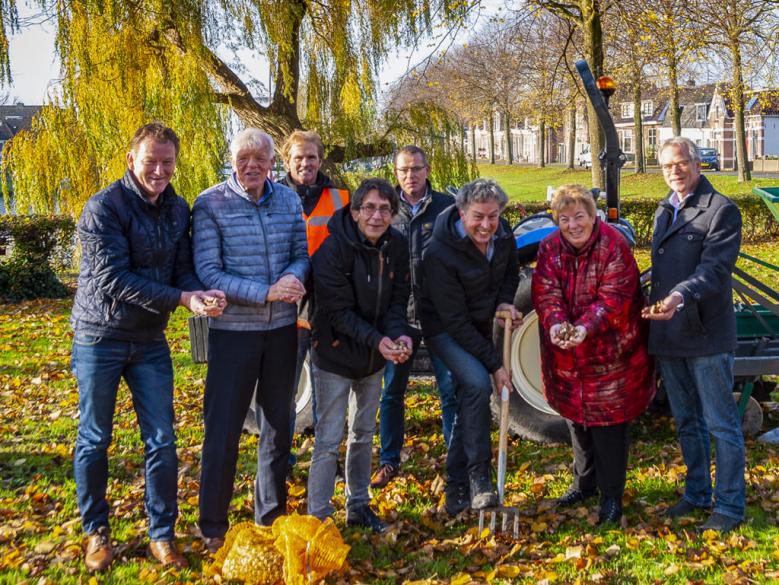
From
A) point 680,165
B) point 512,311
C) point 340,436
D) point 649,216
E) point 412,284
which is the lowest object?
point 340,436

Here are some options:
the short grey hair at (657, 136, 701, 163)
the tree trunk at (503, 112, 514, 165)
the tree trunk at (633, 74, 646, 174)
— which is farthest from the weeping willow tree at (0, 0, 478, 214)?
the tree trunk at (503, 112, 514, 165)

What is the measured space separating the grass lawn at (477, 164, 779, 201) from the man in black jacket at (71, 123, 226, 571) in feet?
68.7

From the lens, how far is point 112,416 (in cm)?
373

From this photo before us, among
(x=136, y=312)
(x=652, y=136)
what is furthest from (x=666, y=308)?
(x=652, y=136)

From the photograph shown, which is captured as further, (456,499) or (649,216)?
(649,216)

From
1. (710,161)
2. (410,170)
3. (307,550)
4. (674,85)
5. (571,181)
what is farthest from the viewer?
(710,161)

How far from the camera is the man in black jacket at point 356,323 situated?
3930mm

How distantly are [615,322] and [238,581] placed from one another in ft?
6.86

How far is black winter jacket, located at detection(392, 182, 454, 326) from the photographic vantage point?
15.5ft

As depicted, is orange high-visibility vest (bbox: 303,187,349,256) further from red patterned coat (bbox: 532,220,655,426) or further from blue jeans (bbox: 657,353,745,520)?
blue jeans (bbox: 657,353,745,520)

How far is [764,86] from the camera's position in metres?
23.1

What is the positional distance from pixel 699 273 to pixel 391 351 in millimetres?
1452

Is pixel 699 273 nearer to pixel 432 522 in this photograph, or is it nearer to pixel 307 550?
pixel 432 522

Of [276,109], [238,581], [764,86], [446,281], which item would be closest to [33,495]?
[238,581]
